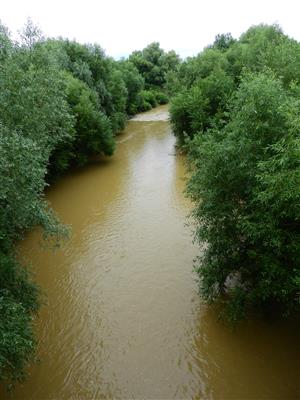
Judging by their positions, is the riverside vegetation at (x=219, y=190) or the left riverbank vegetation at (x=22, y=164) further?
the riverside vegetation at (x=219, y=190)

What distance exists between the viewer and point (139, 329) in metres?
12.7

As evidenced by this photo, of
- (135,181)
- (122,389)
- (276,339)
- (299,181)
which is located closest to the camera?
(299,181)

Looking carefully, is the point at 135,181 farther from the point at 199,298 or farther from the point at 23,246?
the point at 199,298

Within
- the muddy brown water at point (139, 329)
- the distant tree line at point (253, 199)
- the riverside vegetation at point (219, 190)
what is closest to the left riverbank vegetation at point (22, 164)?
the riverside vegetation at point (219, 190)

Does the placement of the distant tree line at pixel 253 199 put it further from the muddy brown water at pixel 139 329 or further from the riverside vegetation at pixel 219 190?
the muddy brown water at pixel 139 329

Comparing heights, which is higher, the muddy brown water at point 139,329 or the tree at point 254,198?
the tree at point 254,198

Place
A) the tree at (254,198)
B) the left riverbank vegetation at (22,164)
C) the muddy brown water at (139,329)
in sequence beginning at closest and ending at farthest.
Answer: the left riverbank vegetation at (22,164)
the tree at (254,198)
the muddy brown water at (139,329)

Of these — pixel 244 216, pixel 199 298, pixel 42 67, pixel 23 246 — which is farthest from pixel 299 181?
pixel 23 246

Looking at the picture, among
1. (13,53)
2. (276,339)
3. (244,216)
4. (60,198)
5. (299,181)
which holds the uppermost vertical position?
(13,53)

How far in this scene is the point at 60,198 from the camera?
25.0 metres

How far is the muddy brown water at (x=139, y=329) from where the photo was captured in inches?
420

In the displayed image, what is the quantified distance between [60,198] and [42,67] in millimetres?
12137

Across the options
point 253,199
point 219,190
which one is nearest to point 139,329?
point 219,190

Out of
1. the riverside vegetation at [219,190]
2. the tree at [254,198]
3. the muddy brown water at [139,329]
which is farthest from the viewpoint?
the muddy brown water at [139,329]
